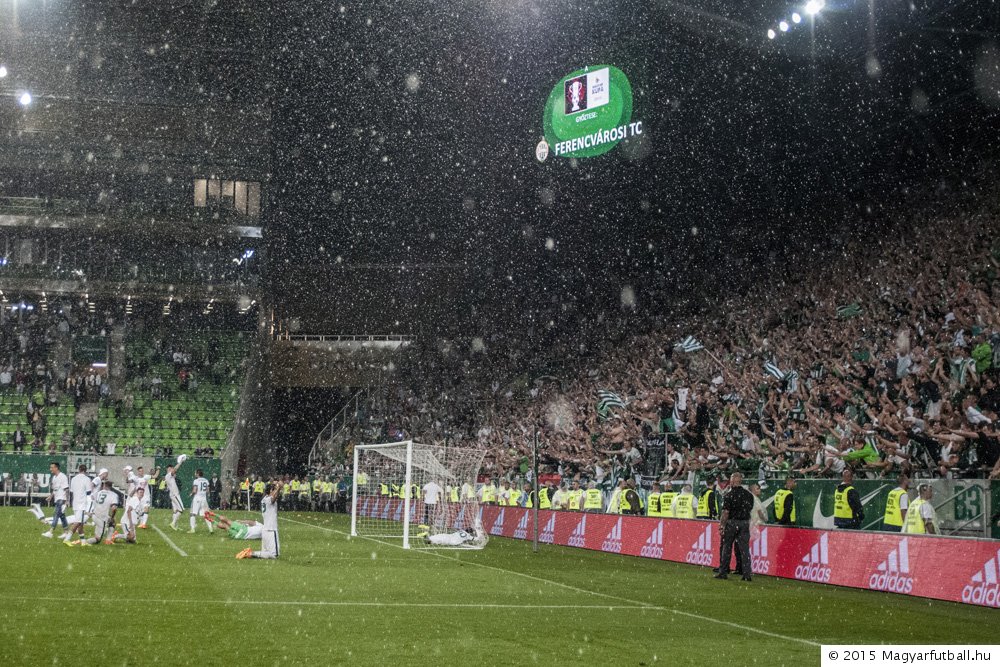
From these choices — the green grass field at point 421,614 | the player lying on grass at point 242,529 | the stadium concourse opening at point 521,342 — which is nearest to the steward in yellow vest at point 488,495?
the stadium concourse opening at point 521,342

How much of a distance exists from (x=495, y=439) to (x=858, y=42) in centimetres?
2379

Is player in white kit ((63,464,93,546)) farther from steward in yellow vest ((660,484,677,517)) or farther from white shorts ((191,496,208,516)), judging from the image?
steward in yellow vest ((660,484,677,517))

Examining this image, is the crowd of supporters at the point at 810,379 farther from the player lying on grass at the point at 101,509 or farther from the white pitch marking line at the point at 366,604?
the player lying on grass at the point at 101,509

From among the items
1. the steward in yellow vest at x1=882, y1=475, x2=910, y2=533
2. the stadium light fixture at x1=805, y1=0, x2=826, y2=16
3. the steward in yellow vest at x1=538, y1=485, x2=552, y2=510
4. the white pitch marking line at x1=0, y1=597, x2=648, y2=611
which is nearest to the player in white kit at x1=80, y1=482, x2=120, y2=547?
the white pitch marking line at x1=0, y1=597, x2=648, y2=611

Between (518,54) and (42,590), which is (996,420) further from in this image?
(518,54)

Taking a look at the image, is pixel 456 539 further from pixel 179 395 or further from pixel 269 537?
pixel 179 395

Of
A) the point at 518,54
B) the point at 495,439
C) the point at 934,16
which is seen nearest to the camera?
the point at 934,16

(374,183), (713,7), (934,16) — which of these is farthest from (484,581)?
(374,183)

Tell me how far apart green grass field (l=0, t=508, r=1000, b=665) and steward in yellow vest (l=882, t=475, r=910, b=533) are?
178cm

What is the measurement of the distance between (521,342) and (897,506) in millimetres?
35322

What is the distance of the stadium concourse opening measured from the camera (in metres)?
16.5

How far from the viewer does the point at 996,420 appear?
19531 millimetres

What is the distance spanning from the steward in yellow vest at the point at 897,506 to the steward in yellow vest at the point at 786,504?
2.43m

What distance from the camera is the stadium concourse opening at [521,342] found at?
16.5m
